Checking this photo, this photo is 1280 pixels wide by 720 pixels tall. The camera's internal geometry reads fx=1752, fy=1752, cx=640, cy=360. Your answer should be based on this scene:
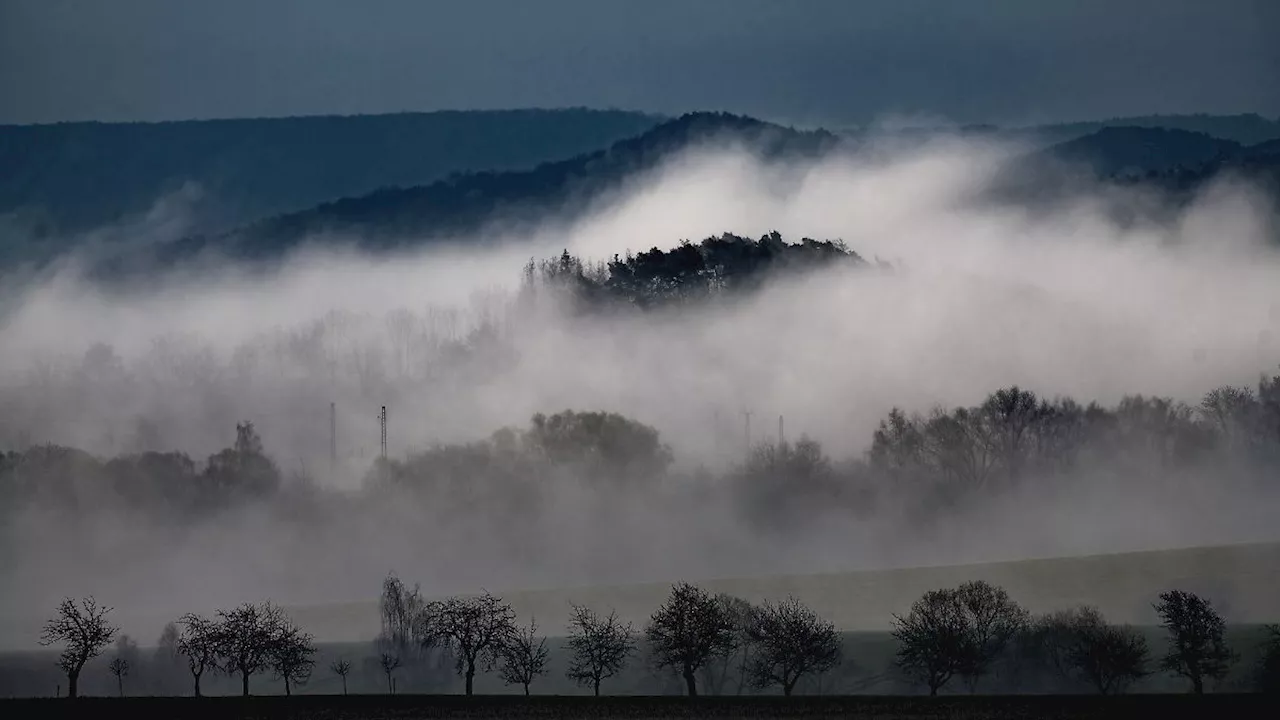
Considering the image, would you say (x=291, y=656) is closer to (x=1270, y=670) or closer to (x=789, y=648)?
(x=789, y=648)

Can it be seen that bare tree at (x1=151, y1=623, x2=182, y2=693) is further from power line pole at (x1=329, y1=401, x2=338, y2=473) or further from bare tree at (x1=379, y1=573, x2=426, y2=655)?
A: power line pole at (x1=329, y1=401, x2=338, y2=473)

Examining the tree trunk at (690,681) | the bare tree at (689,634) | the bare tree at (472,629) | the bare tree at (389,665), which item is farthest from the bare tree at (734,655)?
the bare tree at (389,665)

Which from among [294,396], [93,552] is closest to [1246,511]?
[294,396]

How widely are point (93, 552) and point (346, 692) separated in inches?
420

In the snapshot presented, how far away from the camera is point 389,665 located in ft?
162

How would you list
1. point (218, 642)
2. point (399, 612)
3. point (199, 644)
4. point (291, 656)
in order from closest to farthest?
point (291, 656) < point (218, 642) < point (199, 644) < point (399, 612)

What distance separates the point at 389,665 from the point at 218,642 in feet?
16.0

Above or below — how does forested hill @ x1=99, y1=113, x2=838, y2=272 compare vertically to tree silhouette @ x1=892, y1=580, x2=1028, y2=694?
above

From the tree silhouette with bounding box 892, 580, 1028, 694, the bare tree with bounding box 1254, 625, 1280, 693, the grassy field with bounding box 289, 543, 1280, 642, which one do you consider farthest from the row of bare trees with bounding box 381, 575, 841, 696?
the bare tree with bounding box 1254, 625, 1280, 693

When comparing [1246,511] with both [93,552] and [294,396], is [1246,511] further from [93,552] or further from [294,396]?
[93,552]

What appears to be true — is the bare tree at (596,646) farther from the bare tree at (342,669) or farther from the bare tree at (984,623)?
the bare tree at (984,623)

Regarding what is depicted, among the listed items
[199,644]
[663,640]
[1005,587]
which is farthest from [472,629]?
[1005,587]

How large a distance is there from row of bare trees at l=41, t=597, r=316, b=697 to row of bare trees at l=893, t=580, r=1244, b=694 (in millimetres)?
16099

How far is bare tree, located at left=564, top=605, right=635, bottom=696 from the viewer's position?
4519 centimetres
